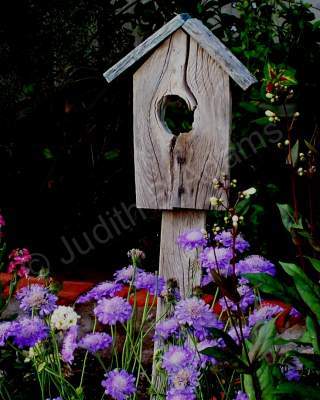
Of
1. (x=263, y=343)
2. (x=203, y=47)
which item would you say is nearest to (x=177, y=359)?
(x=263, y=343)

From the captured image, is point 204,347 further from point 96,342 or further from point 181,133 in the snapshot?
point 181,133

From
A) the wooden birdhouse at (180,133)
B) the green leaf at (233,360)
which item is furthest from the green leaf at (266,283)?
the wooden birdhouse at (180,133)

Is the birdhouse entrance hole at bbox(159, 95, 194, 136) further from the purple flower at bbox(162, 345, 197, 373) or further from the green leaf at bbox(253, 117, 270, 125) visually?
the purple flower at bbox(162, 345, 197, 373)

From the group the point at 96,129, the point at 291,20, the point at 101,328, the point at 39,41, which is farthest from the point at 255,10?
the point at 101,328

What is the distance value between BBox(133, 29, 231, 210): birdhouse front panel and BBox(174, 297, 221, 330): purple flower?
1.70ft

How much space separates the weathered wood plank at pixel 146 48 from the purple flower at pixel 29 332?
2.39 feet

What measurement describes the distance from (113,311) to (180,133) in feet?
2.10

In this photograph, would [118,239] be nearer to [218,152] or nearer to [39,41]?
[39,41]

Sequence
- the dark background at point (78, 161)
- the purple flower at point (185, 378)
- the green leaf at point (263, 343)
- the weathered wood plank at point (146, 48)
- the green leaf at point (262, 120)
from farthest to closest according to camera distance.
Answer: the dark background at point (78, 161) → the green leaf at point (262, 120) → the weathered wood plank at point (146, 48) → the purple flower at point (185, 378) → the green leaf at point (263, 343)

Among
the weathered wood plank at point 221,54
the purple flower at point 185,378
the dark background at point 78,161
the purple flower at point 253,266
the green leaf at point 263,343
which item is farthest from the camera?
the dark background at point 78,161

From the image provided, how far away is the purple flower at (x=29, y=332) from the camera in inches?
63.2

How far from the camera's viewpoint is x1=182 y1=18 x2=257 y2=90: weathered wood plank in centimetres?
193

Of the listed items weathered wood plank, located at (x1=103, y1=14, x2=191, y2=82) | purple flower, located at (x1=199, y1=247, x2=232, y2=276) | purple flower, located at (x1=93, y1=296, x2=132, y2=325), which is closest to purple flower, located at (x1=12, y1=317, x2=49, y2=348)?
purple flower, located at (x1=93, y1=296, x2=132, y2=325)

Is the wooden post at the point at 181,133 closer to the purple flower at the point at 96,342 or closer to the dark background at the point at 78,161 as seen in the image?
the purple flower at the point at 96,342
